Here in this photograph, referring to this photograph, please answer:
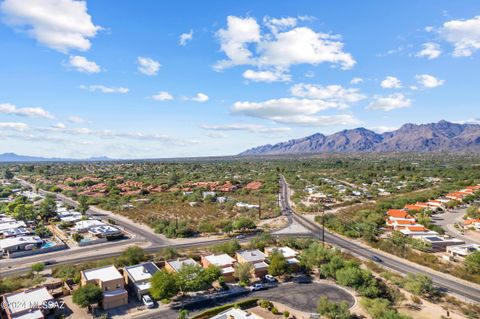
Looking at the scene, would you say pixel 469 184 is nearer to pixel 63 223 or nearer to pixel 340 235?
pixel 340 235

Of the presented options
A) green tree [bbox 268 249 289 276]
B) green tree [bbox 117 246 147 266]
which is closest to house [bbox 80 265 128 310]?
green tree [bbox 117 246 147 266]

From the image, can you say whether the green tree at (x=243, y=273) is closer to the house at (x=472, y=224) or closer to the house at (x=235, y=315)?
the house at (x=235, y=315)

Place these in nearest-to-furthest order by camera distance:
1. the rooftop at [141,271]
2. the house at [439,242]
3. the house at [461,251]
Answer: the rooftop at [141,271] → the house at [461,251] → the house at [439,242]

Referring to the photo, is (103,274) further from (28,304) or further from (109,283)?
(28,304)

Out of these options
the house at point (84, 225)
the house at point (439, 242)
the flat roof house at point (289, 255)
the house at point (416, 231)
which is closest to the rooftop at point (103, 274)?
the flat roof house at point (289, 255)

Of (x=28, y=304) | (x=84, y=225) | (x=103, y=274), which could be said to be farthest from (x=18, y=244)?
(x=28, y=304)
